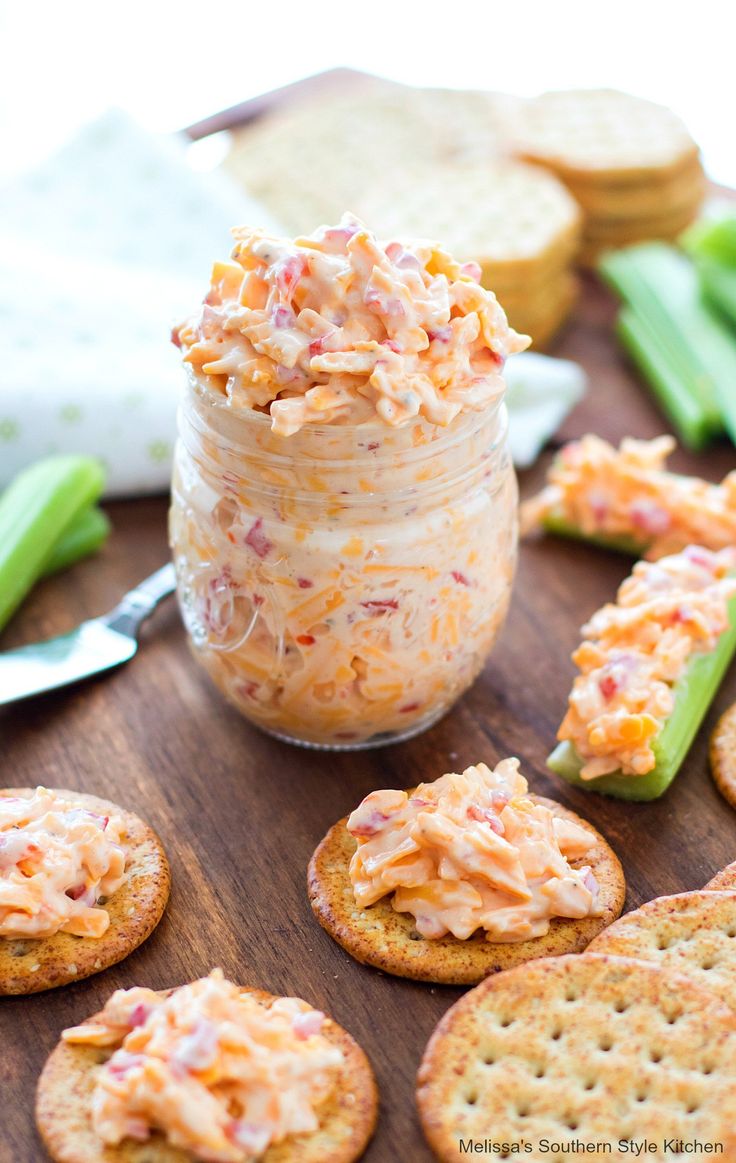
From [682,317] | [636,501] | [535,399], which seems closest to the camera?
[636,501]

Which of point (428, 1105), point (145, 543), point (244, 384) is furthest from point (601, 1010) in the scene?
point (145, 543)

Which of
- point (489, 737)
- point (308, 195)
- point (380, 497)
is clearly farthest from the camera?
point (308, 195)

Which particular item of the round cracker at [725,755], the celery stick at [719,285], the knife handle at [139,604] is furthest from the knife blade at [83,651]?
the celery stick at [719,285]

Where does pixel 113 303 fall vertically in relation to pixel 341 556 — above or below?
below

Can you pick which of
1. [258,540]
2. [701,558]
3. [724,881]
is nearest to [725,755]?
[724,881]

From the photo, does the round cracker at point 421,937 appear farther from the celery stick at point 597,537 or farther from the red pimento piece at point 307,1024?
the celery stick at point 597,537

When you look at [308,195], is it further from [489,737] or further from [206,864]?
[206,864]

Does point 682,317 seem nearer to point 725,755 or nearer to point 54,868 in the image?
point 725,755
